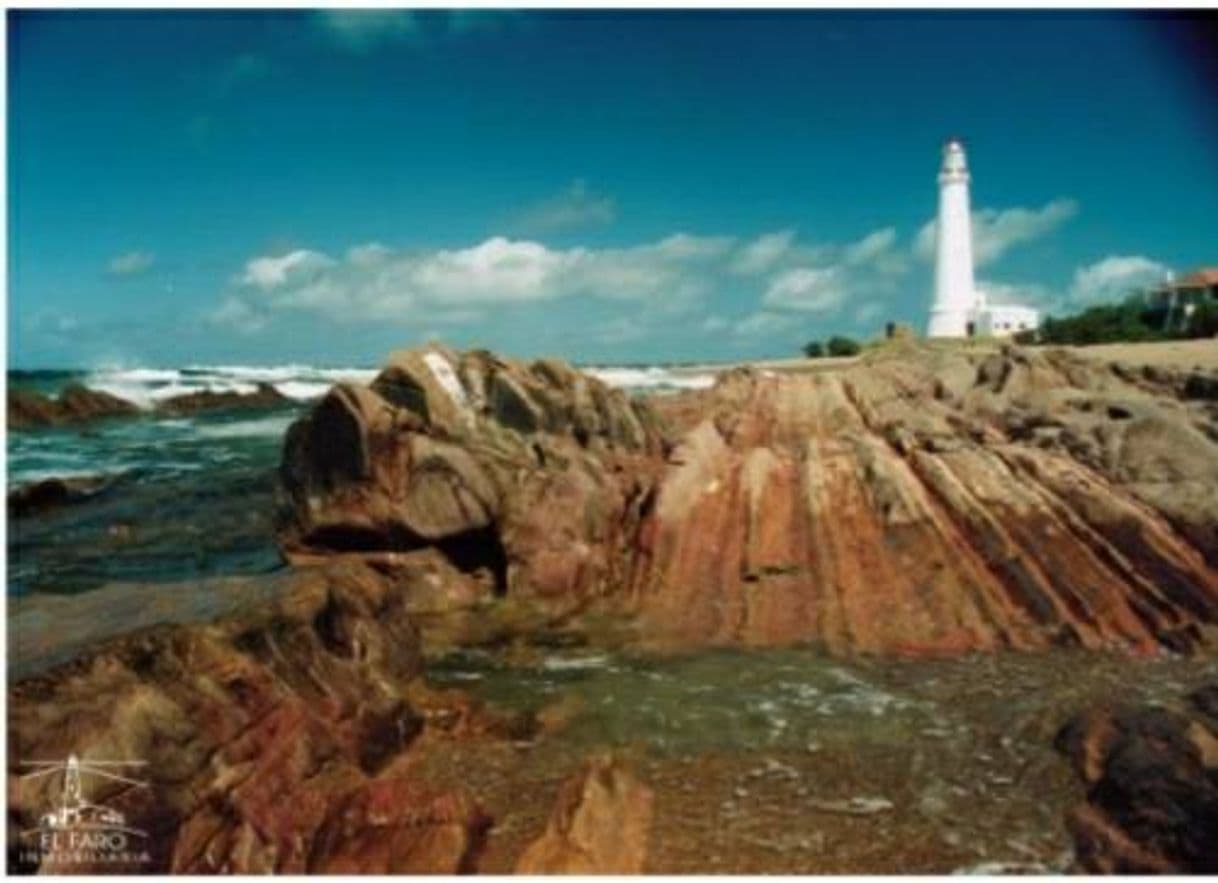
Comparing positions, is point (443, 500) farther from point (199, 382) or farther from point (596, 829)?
point (199, 382)

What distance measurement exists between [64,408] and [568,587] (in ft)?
98.0

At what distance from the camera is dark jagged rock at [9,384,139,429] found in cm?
3127

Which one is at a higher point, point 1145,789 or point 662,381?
point 662,381

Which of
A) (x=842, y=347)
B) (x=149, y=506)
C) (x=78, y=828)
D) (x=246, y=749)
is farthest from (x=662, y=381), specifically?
(x=78, y=828)

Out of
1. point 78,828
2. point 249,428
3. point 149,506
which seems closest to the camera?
point 78,828

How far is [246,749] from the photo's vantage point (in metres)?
5.01

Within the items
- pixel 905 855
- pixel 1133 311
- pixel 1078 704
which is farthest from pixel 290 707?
Answer: pixel 1133 311

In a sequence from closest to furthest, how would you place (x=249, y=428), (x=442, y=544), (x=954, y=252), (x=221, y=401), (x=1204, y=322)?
1. (x=442, y=544)
2. (x=249, y=428)
3. (x=221, y=401)
4. (x=1204, y=322)
5. (x=954, y=252)

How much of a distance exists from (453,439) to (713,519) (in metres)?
2.53

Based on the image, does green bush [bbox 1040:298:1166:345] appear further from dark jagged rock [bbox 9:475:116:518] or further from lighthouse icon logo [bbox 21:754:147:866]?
lighthouse icon logo [bbox 21:754:147:866]

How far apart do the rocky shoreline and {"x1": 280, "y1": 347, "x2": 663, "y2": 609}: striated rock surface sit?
3cm

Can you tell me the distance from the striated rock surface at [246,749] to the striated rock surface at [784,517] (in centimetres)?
296

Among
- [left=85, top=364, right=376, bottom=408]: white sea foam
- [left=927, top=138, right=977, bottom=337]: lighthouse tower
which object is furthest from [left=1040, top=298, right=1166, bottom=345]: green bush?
[left=85, top=364, right=376, bottom=408]: white sea foam

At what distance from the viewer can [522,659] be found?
7.58 metres
